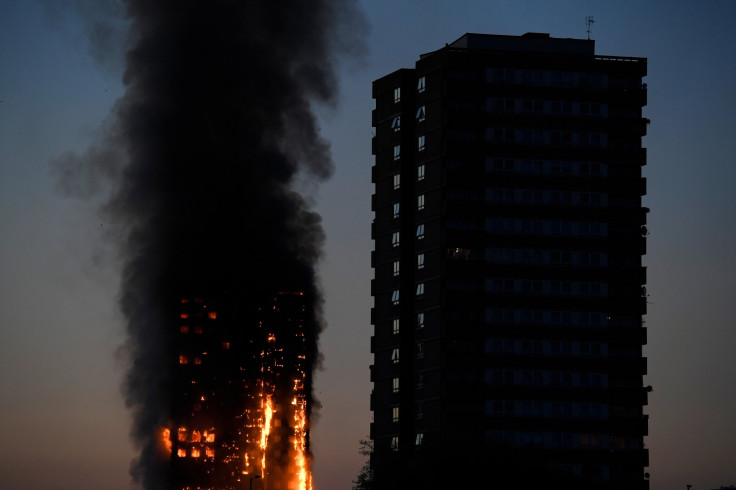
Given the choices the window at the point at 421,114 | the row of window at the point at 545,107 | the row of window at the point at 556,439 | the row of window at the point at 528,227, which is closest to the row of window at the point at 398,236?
the row of window at the point at 528,227

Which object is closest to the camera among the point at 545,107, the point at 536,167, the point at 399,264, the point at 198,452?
the point at 536,167

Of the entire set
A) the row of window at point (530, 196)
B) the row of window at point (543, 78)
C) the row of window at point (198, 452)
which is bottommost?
the row of window at point (198, 452)

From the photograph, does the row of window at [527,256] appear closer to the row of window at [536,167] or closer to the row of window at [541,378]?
the row of window at [536,167]

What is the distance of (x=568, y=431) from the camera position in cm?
15600

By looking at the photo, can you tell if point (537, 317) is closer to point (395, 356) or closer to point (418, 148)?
point (395, 356)

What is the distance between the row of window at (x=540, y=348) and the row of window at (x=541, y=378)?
2006 mm

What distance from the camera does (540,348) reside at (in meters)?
157

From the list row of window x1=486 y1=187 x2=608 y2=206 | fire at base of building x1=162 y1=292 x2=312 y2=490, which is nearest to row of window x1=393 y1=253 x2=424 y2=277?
row of window x1=486 y1=187 x2=608 y2=206

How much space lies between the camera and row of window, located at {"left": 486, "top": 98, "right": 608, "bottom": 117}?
6329 inches

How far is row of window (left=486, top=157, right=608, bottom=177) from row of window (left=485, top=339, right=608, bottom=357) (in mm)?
18222

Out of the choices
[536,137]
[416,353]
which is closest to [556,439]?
[416,353]

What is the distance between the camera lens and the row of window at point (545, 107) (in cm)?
16075

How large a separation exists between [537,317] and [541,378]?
6465 millimetres

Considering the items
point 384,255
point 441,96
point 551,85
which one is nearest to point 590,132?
point 551,85
